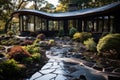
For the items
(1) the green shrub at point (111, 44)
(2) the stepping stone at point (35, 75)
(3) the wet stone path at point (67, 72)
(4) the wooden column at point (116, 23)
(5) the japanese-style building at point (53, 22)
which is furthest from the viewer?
(5) the japanese-style building at point (53, 22)

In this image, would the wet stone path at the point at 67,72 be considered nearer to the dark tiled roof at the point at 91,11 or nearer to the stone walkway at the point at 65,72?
the stone walkway at the point at 65,72

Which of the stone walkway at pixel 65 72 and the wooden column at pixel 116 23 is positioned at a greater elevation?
the wooden column at pixel 116 23

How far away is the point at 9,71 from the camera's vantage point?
662 cm

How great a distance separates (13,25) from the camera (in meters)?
41.4

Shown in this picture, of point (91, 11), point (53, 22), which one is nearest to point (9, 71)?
point (91, 11)

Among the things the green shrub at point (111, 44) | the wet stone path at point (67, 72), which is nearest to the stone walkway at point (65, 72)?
the wet stone path at point (67, 72)

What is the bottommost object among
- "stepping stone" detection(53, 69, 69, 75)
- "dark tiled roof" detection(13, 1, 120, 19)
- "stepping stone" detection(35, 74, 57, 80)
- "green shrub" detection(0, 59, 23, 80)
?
"stepping stone" detection(53, 69, 69, 75)

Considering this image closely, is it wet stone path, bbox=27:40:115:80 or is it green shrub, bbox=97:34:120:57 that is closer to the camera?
wet stone path, bbox=27:40:115:80

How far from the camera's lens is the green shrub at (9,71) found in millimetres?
6541

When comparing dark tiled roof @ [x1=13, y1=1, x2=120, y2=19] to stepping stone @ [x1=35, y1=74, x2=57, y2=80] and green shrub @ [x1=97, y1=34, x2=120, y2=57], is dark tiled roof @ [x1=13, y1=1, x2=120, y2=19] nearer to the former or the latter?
green shrub @ [x1=97, y1=34, x2=120, y2=57]

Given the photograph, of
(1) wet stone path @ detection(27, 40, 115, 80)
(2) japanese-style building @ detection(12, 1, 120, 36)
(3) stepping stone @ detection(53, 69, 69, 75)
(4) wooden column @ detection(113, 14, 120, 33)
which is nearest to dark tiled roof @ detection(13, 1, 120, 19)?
(2) japanese-style building @ detection(12, 1, 120, 36)

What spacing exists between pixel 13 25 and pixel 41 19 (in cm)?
1786

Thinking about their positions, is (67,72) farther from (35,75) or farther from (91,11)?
(91,11)

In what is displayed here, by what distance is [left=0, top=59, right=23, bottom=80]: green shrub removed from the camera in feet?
21.5
